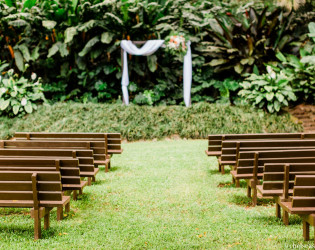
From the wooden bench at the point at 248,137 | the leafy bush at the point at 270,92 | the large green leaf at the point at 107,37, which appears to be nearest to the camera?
the wooden bench at the point at 248,137

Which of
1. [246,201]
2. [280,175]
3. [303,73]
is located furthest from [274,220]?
[303,73]

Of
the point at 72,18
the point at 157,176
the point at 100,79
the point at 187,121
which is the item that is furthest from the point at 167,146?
the point at 72,18

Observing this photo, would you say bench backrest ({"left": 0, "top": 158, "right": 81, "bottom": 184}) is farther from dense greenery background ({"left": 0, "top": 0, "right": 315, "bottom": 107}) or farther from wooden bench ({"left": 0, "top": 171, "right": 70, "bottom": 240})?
dense greenery background ({"left": 0, "top": 0, "right": 315, "bottom": 107})

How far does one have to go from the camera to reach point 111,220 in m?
4.22

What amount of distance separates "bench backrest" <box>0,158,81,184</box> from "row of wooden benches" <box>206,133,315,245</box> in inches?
79.2

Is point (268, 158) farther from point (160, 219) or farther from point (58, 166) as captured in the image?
point (58, 166)

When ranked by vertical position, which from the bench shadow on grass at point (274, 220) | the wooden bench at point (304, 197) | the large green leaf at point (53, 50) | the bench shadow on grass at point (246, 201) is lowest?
the bench shadow on grass at point (246, 201)

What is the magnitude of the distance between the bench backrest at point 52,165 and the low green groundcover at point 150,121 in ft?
20.9

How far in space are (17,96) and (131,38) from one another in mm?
4455

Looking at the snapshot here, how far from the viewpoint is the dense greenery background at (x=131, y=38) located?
12.5 metres

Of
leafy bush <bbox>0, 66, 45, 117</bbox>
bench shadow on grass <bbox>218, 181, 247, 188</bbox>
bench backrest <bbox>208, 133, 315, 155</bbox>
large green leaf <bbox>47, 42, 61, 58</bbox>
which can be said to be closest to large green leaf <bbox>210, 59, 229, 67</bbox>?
large green leaf <bbox>47, 42, 61, 58</bbox>

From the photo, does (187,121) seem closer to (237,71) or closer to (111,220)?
(237,71)

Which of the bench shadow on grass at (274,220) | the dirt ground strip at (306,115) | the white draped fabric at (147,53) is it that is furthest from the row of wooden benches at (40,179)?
the dirt ground strip at (306,115)

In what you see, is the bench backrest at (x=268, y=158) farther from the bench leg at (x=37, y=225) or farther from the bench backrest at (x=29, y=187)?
the bench leg at (x=37, y=225)
